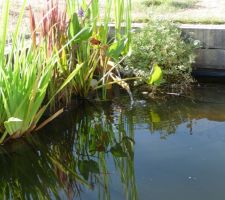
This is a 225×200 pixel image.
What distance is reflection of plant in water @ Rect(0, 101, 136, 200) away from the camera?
281 centimetres

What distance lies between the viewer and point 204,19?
16.4 ft

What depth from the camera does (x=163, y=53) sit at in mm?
4277

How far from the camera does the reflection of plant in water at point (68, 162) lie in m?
2.81

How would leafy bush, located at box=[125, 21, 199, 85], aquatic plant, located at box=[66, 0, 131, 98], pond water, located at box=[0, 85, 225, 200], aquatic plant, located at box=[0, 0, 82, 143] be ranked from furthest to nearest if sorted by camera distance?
leafy bush, located at box=[125, 21, 199, 85], aquatic plant, located at box=[66, 0, 131, 98], aquatic plant, located at box=[0, 0, 82, 143], pond water, located at box=[0, 85, 225, 200]

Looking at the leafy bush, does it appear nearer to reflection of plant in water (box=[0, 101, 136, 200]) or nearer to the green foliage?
the green foliage

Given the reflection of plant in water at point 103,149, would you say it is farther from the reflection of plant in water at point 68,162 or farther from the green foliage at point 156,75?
the green foliage at point 156,75

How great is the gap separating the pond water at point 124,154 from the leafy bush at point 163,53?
297 millimetres

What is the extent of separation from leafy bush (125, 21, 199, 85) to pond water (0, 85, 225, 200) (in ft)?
0.97

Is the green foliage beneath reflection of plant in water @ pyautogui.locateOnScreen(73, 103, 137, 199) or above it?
above

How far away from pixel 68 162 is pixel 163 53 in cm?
163

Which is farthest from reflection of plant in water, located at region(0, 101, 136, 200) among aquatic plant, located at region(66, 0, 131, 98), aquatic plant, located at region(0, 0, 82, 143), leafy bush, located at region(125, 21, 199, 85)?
leafy bush, located at region(125, 21, 199, 85)

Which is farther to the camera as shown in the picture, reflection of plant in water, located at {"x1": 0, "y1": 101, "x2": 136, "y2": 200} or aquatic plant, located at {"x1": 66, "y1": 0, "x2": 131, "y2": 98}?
aquatic plant, located at {"x1": 66, "y1": 0, "x2": 131, "y2": 98}

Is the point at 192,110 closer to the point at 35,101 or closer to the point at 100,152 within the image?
the point at 100,152

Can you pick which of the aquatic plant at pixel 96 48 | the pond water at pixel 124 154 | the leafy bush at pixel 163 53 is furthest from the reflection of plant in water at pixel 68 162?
the leafy bush at pixel 163 53
